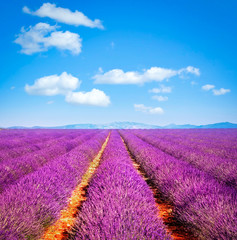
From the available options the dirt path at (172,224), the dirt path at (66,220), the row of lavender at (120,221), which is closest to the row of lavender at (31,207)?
the dirt path at (66,220)

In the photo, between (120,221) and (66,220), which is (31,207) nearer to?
(66,220)

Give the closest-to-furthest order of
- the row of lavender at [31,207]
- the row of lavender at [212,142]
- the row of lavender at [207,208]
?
the row of lavender at [31,207], the row of lavender at [207,208], the row of lavender at [212,142]

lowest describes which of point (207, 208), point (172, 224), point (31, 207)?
point (172, 224)

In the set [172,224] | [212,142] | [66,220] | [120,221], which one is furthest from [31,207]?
[212,142]

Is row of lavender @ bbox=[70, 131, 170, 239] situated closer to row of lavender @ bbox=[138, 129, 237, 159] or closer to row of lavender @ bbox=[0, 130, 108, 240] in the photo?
row of lavender @ bbox=[0, 130, 108, 240]

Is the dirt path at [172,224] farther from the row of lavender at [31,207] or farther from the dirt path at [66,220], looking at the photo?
the row of lavender at [31,207]

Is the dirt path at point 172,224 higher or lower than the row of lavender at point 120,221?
lower

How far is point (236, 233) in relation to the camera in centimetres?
172

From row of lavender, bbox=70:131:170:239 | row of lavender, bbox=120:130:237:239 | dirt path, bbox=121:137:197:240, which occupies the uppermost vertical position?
row of lavender, bbox=70:131:170:239

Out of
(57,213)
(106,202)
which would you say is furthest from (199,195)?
(57,213)

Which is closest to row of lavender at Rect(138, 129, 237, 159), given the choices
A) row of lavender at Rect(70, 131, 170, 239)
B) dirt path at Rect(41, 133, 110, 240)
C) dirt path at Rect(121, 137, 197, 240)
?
dirt path at Rect(121, 137, 197, 240)

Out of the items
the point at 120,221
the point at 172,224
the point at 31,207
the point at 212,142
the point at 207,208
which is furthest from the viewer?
the point at 212,142

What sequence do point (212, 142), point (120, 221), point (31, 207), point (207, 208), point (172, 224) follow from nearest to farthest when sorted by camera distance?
point (120, 221) < point (31, 207) < point (207, 208) < point (172, 224) < point (212, 142)

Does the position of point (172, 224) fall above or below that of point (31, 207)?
below
